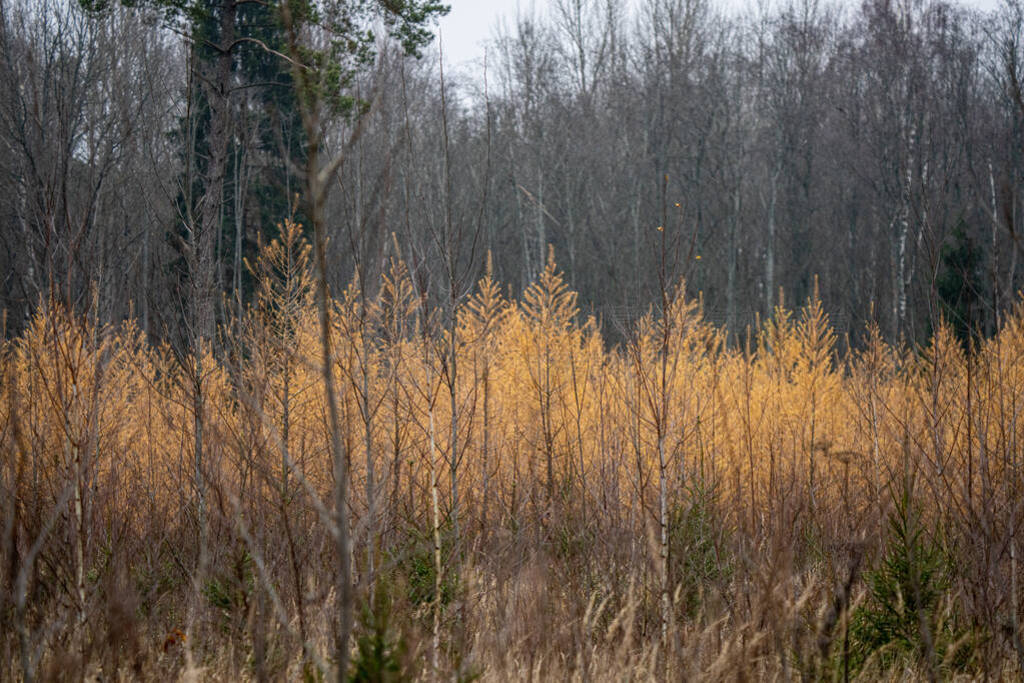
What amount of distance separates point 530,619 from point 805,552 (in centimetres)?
300

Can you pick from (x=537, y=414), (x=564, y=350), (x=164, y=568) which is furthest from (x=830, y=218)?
(x=164, y=568)

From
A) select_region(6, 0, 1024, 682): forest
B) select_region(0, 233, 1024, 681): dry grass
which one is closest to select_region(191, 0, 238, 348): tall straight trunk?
select_region(6, 0, 1024, 682): forest

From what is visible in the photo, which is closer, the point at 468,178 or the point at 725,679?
the point at 725,679

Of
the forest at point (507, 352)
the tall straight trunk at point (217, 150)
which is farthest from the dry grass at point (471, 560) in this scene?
the tall straight trunk at point (217, 150)

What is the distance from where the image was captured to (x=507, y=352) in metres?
12.1

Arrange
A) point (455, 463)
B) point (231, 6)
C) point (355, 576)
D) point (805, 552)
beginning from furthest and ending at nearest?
1. point (231, 6)
2. point (805, 552)
3. point (355, 576)
4. point (455, 463)

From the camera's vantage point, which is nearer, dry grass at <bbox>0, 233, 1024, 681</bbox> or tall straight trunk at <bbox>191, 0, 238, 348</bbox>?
dry grass at <bbox>0, 233, 1024, 681</bbox>

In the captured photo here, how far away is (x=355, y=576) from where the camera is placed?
16.3 ft

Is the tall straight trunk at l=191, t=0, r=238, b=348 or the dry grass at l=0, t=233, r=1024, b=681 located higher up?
the tall straight trunk at l=191, t=0, r=238, b=348

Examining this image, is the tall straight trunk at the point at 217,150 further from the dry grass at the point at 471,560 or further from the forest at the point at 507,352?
the dry grass at the point at 471,560

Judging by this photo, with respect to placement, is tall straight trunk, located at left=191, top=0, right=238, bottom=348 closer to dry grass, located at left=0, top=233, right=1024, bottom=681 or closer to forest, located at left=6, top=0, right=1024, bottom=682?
forest, located at left=6, top=0, right=1024, bottom=682

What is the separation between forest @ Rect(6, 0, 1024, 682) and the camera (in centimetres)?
362

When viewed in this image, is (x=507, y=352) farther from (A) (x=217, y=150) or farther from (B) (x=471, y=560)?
(B) (x=471, y=560)

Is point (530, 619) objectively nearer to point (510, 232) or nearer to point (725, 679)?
point (725, 679)
